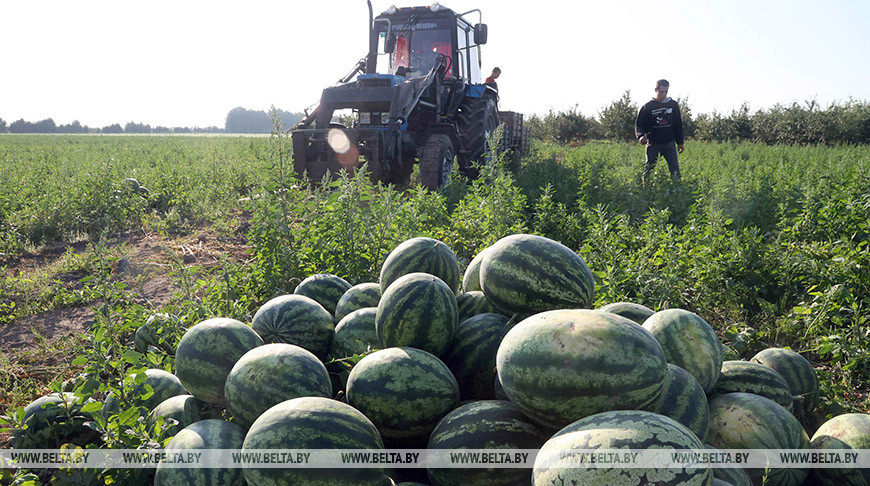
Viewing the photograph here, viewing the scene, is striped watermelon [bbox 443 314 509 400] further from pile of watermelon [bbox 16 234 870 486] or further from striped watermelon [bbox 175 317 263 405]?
striped watermelon [bbox 175 317 263 405]

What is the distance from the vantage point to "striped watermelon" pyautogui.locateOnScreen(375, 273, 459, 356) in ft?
7.18

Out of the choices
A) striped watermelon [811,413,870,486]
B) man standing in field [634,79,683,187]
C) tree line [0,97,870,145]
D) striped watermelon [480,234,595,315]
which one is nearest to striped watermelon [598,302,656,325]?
striped watermelon [480,234,595,315]

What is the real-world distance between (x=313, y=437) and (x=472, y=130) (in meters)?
9.34

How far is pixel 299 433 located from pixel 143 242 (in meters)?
6.29

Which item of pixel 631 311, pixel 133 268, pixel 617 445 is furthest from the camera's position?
pixel 133 268

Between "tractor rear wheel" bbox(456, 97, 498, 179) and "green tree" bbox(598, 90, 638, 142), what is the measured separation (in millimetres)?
26947

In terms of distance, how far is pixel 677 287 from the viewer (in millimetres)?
4098

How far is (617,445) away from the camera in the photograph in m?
1.30

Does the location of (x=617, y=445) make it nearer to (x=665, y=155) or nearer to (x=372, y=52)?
(x=665, y=155)

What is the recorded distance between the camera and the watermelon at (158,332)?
288cm

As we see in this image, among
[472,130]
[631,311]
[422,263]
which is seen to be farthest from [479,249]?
[472,130]

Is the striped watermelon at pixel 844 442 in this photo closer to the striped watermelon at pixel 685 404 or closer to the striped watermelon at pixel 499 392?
the striped watermelon at pixel 685 404

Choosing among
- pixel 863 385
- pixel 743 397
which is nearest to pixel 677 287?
pixel 863 385

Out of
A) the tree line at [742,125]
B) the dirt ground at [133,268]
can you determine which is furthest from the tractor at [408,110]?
the tree line at [742,125]
